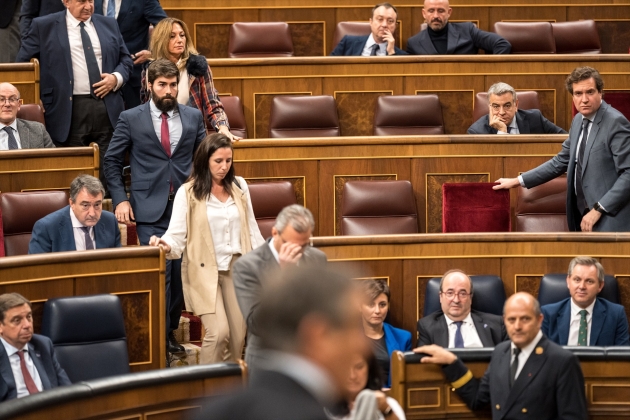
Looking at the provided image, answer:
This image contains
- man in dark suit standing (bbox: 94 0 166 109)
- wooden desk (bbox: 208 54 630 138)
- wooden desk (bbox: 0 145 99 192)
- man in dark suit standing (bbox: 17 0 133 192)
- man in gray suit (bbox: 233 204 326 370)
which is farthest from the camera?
wooden desk (bbox: 208 54 630 138)

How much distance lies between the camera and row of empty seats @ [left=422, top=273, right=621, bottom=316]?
2.94 m

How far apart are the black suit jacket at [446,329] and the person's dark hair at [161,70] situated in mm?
1062

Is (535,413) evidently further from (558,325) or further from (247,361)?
(247,361)

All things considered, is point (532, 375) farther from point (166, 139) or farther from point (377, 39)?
point (377, 39)

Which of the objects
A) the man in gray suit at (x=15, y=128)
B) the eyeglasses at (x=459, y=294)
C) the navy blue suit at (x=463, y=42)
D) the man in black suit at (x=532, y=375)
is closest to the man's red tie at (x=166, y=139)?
the man in gray suit at (x=15, y=128)

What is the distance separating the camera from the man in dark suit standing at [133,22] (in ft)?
12.8

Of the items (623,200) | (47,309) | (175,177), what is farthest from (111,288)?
(623,200)

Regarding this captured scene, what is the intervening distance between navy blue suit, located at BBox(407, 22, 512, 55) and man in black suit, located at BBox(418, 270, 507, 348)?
66.0 inches

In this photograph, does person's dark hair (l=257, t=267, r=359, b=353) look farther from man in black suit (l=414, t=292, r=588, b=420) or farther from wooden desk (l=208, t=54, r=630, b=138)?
wooden desk (l=208, t=54, r=630, b=138)

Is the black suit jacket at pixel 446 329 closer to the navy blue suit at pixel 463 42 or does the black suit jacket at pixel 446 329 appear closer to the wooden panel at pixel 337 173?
the wooden panel at pixel 337 173

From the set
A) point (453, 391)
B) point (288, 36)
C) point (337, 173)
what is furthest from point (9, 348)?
point (288, 36)

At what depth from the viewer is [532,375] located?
2494 millimetres

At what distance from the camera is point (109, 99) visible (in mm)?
3646

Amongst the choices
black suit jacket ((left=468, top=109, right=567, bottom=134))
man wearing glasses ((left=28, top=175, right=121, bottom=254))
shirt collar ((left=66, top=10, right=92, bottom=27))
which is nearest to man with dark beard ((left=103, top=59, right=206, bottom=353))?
man wearing glasses ((left=28, top=175, right=121, bottom=254))
